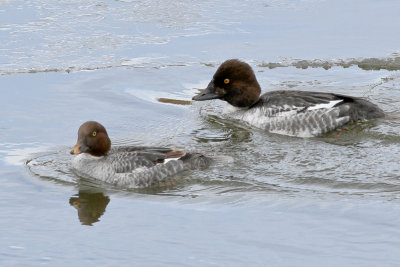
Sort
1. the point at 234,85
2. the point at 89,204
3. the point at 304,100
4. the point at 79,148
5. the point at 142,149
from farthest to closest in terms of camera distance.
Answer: the point at 234,85, the point at 304,100, the point at 142,149, the point at 79,148, the point at 89,204

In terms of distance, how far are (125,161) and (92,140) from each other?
1.92ft

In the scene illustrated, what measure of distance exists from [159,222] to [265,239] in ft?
4.29

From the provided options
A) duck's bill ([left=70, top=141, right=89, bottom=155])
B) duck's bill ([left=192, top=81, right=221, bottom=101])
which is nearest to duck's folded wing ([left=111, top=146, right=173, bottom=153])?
duck's bill ([left=70, top=141, right=89, bottom=155])

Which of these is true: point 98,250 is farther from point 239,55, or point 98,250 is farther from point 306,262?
point 239,55

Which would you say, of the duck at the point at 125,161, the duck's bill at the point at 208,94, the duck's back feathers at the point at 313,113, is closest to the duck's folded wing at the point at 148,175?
the duck at the point at 125,161

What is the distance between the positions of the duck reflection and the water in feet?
0.10

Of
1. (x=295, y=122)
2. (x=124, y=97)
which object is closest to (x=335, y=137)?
(x=295, y=122)

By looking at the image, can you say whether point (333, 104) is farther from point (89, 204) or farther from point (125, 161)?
point (89, 204)

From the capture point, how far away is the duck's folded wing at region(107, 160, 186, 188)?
10.8 meters

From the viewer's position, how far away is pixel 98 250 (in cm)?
876

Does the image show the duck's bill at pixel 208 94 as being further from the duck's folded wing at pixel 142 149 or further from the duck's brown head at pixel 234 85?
the duck's folded wing at pixel 142 149

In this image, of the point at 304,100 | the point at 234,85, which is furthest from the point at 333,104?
the point at 234,85

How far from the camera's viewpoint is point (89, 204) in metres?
10.4

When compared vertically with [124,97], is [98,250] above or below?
below
